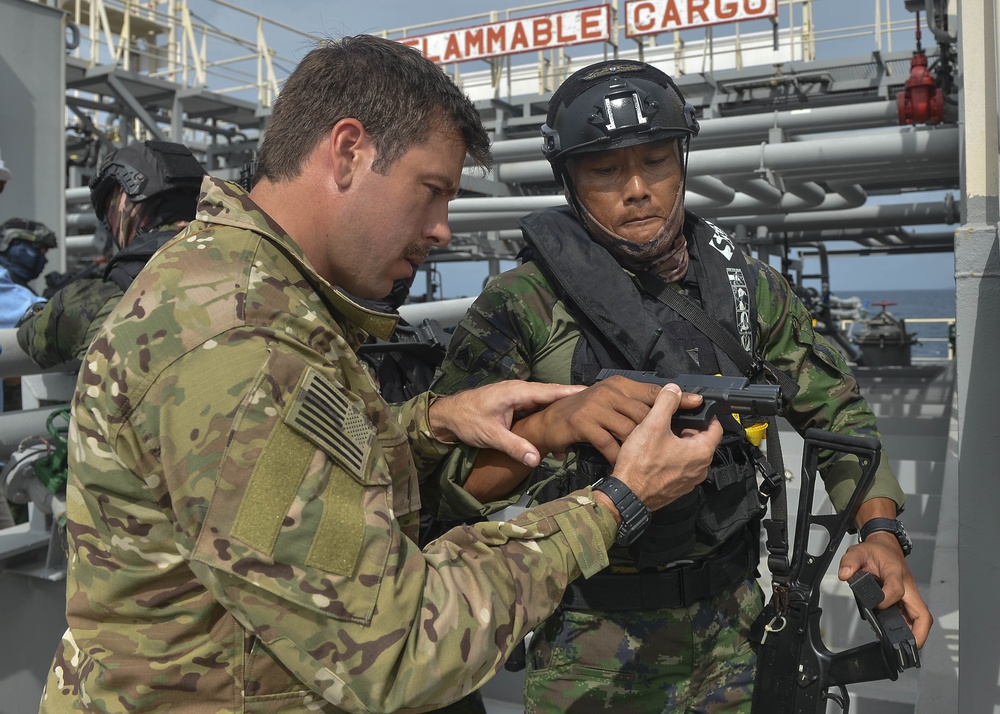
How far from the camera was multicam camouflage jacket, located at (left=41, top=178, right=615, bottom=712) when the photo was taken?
35.6 inches

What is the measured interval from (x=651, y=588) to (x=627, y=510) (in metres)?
0.63

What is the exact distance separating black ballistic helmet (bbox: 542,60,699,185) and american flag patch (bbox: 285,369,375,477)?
114cm

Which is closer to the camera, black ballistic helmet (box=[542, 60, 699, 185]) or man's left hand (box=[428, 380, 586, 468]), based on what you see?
man's left hand (box=[428, 380, 586, 468])

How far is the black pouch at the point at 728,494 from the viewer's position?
1704 mm

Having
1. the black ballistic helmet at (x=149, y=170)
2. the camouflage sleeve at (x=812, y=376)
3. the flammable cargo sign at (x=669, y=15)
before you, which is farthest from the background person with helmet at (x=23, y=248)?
the flammable cargo sign at (x=669, y=15)

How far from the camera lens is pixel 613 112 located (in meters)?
1.89

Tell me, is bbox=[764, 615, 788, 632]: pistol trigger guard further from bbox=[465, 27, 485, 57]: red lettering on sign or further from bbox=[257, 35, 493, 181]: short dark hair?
bbox=[465, 27, 485, 57]: red lettering on sign

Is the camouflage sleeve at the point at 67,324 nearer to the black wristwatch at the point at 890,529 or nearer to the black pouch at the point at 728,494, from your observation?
Answer: the black pouch at the point at 728,494

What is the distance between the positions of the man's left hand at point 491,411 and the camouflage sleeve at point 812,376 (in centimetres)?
65

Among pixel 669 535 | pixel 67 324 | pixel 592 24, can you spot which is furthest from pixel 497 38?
pixel 669 535

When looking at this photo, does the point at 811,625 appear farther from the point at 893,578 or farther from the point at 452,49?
the point at 452,49

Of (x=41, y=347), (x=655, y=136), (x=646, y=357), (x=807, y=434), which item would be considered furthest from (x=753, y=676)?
(x=41, y=347)

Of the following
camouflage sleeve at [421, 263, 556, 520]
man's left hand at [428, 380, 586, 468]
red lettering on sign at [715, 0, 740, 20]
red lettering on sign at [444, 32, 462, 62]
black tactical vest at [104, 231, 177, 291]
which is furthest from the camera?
red lettering on sign at [444, 32, 462, 62]

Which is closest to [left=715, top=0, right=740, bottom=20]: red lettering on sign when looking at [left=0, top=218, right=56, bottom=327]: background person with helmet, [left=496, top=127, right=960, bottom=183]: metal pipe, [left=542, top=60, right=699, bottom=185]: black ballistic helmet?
[left=496, top=127, right=960, bottom=183]: metal pipe
